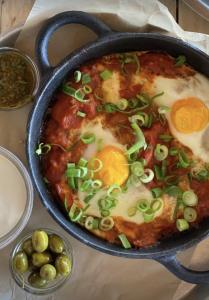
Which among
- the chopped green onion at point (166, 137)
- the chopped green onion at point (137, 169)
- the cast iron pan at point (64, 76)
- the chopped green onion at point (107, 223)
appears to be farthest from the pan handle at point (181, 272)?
the chopped green onion at point (166, 137)

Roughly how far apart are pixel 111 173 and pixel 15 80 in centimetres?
52

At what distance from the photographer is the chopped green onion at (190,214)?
2.16m

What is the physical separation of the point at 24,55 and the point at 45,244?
27.9 inches

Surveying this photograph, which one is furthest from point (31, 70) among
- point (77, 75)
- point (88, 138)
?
point (88, 138)

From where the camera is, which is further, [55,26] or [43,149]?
[43,149]

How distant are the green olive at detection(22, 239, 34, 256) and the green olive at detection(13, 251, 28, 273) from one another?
2 centimetres

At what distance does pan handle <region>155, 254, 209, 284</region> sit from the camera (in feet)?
6.93

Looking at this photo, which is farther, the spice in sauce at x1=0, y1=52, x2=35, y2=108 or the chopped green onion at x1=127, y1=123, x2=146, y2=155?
the spice in sauce at x1=0, y1=52, x2=35, y2=108

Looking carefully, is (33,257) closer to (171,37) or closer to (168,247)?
(168,247)

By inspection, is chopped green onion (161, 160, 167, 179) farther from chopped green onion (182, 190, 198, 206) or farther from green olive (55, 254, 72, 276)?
green olive (55, 254, 72, 276)

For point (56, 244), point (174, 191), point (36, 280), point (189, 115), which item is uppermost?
point (189, 115)

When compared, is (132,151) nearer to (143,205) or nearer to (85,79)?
(143,205)

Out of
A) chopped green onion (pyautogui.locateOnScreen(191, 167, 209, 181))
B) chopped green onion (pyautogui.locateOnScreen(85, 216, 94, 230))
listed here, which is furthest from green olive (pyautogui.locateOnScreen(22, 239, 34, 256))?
chopped green onion (pyautogui.locateOnScreen(191, 167, 209, 181))

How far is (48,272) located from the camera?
7.07 feet
